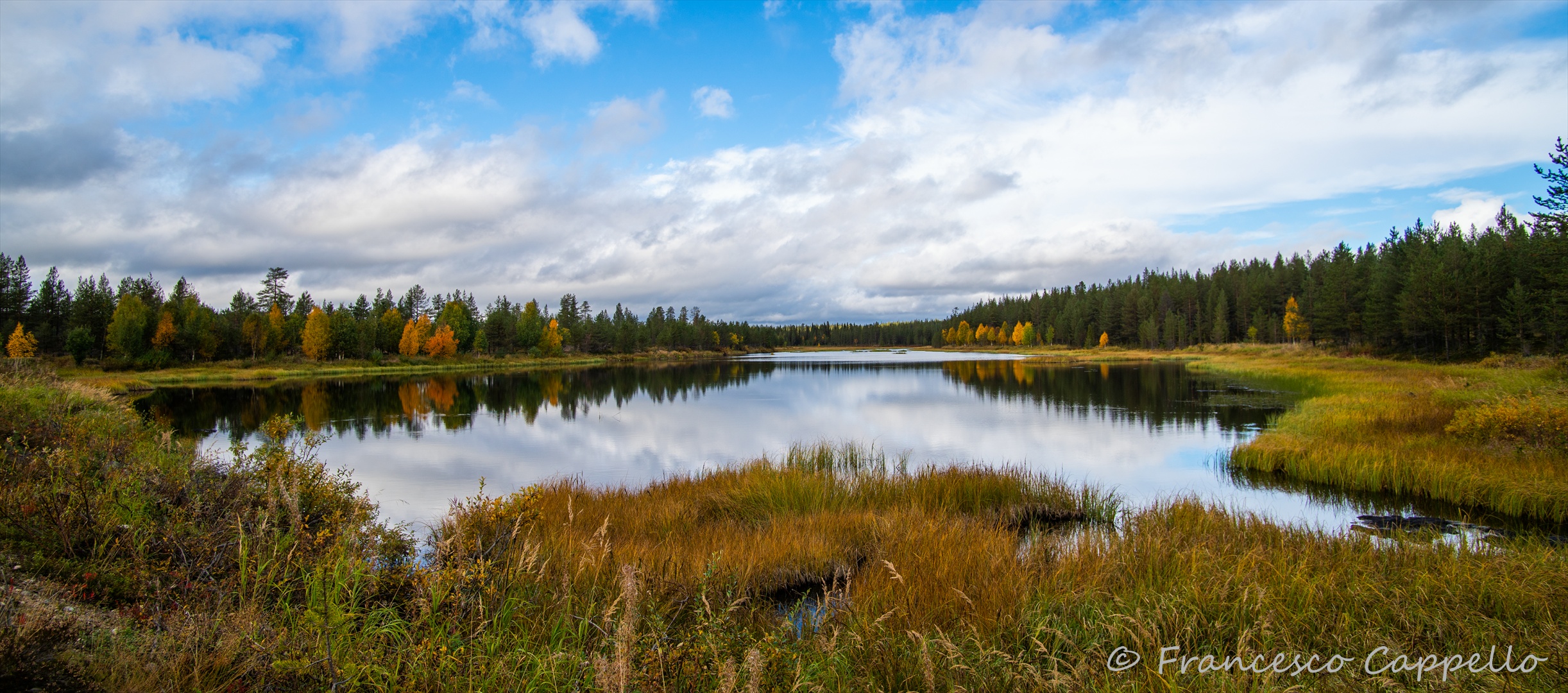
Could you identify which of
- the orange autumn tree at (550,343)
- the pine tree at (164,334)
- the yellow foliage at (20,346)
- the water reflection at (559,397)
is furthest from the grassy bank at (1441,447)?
the orange autumn tree at (550,343)

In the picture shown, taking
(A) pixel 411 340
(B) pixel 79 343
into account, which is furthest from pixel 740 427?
(A) pixel 411 340

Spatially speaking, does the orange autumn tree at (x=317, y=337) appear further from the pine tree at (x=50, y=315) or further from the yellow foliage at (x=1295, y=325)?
the yellow foliage at (x=1295, y=325)

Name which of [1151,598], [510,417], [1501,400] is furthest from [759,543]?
[510,417]

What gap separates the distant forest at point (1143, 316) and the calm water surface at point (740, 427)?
18015mm

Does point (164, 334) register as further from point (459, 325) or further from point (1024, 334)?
point (1024, 334)

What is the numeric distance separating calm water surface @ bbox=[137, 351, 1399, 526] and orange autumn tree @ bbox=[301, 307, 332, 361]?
3119 centimetres

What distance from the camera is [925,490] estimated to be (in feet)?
41.5

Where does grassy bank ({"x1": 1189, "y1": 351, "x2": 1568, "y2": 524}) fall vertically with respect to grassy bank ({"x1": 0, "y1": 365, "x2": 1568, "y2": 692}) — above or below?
below

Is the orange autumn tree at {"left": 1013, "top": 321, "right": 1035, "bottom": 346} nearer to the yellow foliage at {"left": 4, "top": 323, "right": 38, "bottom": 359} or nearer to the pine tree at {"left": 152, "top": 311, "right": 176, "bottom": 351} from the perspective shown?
the pine tree at {"left": 152, "top": 311, "right": 176, "bottom": 351}

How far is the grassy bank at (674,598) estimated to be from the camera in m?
4.09

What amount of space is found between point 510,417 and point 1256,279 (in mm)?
112941

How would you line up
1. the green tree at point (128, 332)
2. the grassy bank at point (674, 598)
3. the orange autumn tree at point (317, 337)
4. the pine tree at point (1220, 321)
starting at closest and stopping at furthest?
the grassy bank at point (674, 598)
the green tree at point (128, 332)
the orange autumn tree at point (317, 337)
the pine tree at point (1220, 321)

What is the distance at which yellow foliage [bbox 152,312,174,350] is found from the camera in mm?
72062

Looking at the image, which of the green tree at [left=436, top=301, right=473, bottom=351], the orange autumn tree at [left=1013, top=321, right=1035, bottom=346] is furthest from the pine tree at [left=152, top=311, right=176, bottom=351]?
the orange autumn tree at [left=1013, top=321, right=1035, bottom=346]
